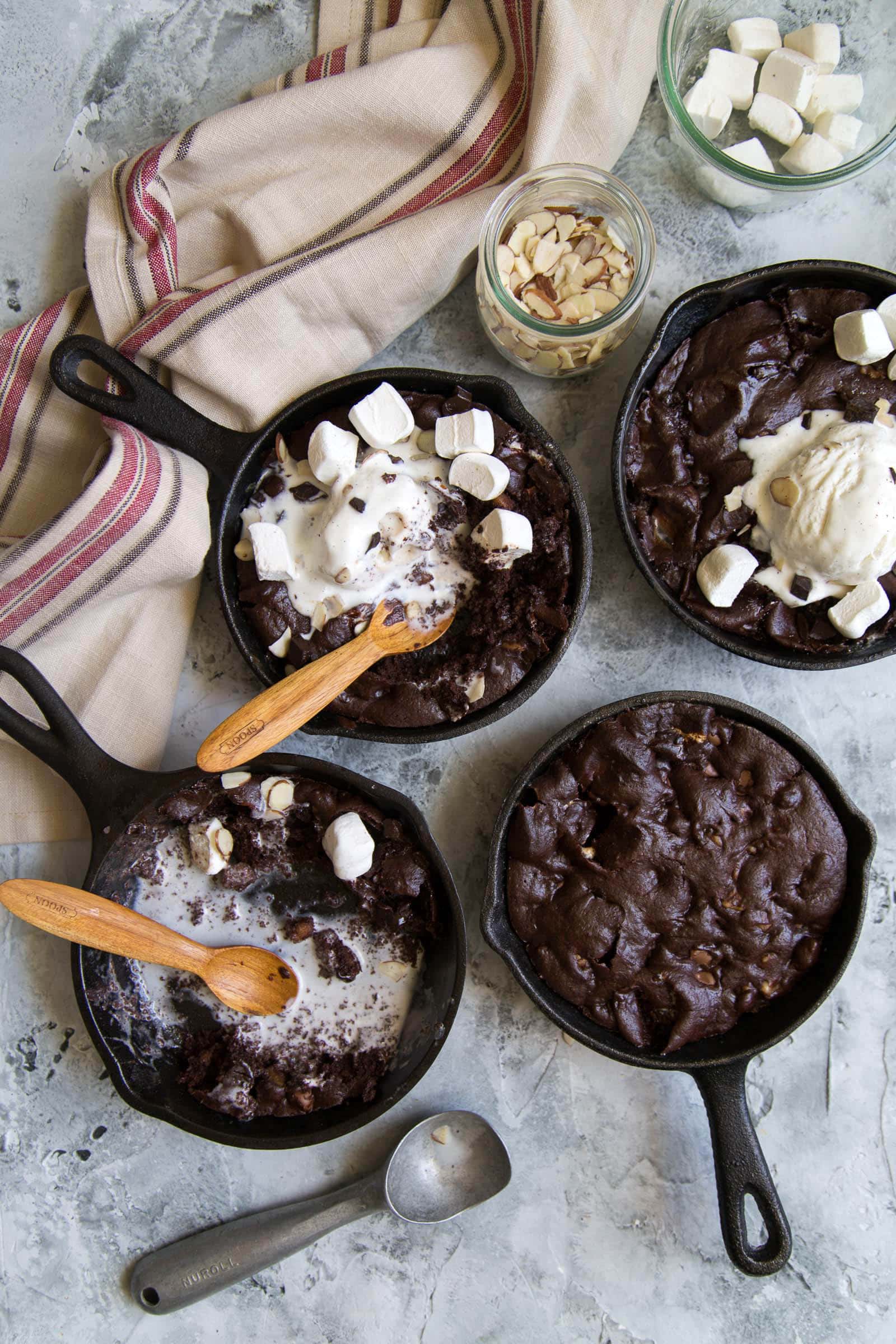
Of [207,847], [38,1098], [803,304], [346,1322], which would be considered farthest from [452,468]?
[346,1322]

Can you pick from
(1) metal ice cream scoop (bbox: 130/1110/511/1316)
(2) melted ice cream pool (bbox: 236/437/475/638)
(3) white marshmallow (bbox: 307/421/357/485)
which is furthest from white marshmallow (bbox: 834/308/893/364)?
(1) metal ice cream scoop (bbox: 130/1110/511/1316)

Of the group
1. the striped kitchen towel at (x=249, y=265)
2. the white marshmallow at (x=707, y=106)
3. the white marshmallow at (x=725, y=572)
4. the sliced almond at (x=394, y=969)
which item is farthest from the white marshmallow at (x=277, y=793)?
the white marshmallow at (x=707, y=106)

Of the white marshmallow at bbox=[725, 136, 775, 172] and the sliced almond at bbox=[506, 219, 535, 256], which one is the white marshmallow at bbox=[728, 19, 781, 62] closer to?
the white marshmallow at bbox=[725, 136, 775, 172]

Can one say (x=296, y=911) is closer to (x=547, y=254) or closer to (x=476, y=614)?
(x=476, y=614)

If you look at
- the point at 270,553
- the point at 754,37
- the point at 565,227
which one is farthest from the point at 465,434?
the point at 754,37

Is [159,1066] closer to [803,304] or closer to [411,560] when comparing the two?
[411,560]
